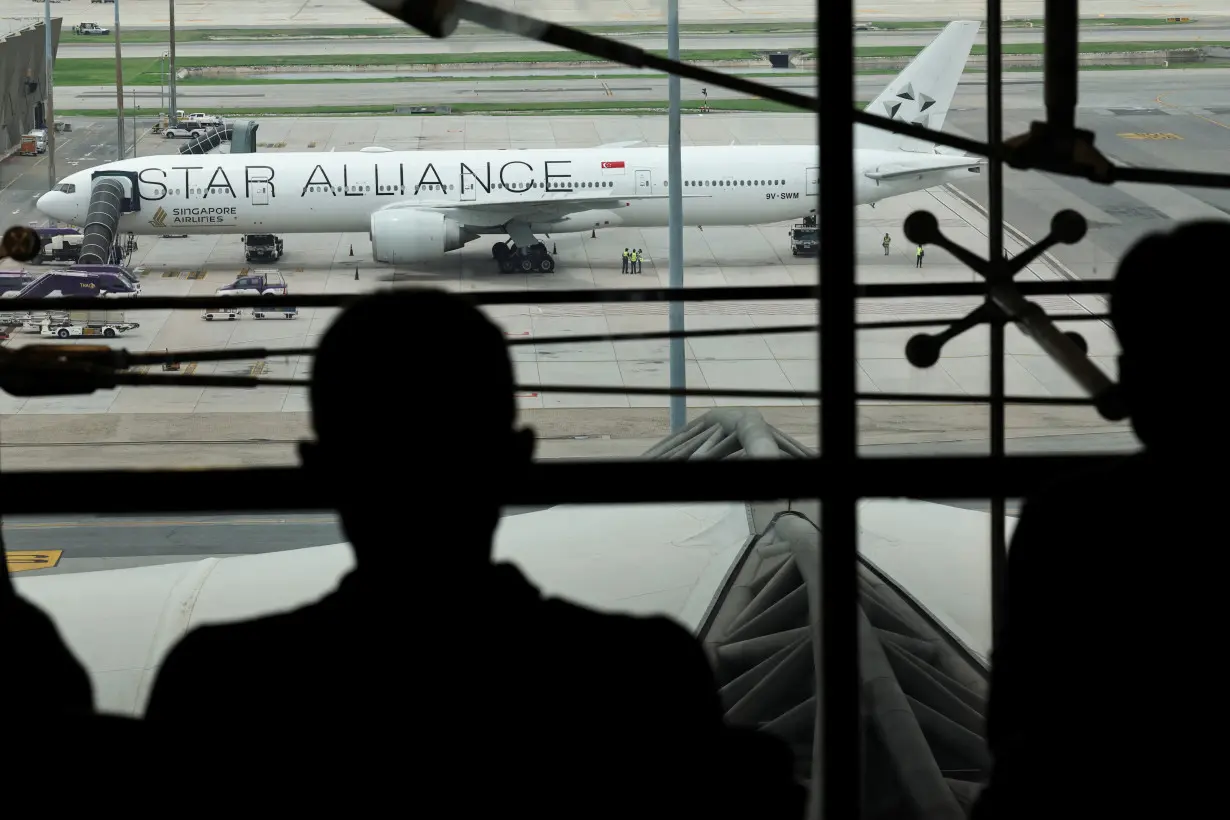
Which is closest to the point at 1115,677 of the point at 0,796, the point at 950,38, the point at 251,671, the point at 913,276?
the point at 251,671

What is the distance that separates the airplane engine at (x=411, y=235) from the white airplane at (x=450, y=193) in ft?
0.12

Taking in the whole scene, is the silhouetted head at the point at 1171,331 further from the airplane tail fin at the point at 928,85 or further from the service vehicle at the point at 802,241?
the airplane tail fin at the point at 928,85

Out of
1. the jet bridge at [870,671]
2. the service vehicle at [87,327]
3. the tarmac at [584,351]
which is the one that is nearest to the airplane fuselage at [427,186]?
the tarmac at [584,351]

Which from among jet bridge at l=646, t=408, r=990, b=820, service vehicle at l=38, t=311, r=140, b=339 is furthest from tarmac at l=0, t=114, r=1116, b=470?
jet bridge at l=646, t=408, r=990, b=820

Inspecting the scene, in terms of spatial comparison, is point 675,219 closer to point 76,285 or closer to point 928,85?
point 76,285

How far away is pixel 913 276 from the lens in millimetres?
39031

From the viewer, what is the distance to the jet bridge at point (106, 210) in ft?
127

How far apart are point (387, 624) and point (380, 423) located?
0.27 meters

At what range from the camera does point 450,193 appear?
41469 mm

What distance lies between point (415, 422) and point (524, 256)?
1551 inches

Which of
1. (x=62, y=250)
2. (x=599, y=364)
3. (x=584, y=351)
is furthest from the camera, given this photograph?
(x=62, y=250)

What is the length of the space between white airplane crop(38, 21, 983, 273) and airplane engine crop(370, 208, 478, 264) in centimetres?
4

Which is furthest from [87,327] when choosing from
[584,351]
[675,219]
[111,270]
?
[675,219]

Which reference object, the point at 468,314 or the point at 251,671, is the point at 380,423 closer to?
the point at 468,314
